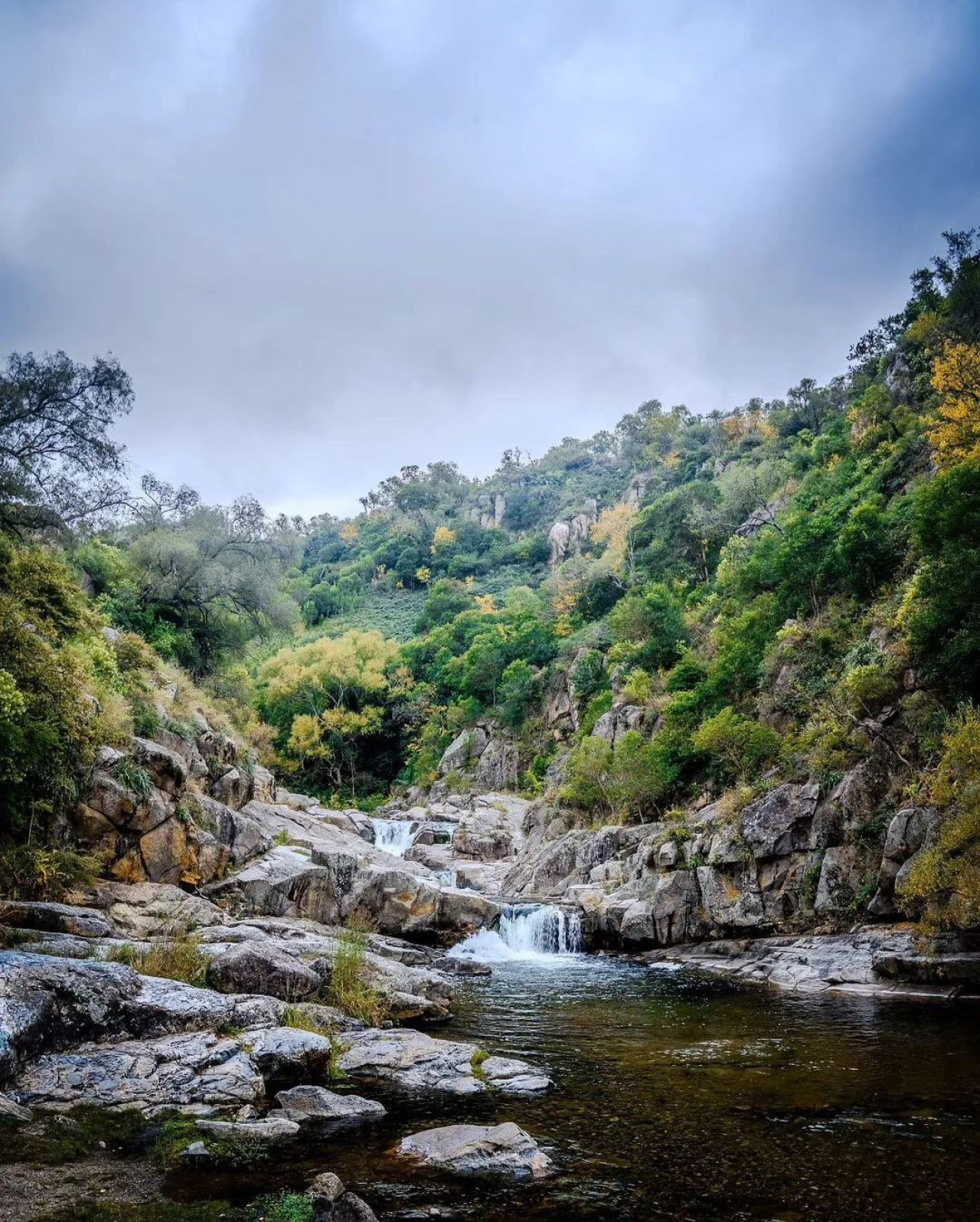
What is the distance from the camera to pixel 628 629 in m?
46.1

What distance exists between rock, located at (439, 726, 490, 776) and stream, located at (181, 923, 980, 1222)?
4431 centimetres

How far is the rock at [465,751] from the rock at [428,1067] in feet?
159

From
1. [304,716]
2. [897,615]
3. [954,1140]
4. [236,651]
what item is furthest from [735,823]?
[304,716]

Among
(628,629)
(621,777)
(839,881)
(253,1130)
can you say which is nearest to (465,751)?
(628,629)

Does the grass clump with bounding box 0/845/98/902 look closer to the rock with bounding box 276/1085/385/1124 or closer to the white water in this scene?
the rock with bounding box 276/1085/385/1124

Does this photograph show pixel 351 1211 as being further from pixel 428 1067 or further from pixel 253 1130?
pixel 428 1067

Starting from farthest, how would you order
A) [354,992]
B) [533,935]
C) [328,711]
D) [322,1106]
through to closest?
[328,711], [533,935], [354,992], [322,1106]

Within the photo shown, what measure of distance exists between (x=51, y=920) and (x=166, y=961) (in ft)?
10.3

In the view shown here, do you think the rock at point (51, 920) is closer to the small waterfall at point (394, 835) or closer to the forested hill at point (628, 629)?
the forested hill at point (628, 629)

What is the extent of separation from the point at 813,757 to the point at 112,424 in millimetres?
24264

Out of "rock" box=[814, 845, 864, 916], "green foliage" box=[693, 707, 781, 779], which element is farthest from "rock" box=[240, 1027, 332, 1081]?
"green foliage" box=[693, 707, 781, 779]

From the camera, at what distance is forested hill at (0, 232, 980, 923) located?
1994 cm

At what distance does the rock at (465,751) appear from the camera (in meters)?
59.8

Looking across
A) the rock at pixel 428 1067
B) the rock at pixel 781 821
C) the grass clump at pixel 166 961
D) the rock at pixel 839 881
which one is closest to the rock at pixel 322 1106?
the rock at pixel 428 1067
